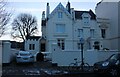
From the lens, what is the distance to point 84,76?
18.6 m

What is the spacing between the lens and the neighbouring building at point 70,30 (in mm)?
50219

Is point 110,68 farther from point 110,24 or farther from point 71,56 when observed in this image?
point 110,24

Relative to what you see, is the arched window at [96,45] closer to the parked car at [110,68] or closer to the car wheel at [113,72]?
the parked car at [110,68]

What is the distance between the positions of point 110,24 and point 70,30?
883cm

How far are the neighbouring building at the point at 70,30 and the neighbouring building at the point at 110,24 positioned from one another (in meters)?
2.16

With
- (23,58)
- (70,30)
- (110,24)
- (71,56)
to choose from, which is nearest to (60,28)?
(70,30)

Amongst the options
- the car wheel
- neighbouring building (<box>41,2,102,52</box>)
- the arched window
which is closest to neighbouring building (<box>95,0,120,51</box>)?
the arched window

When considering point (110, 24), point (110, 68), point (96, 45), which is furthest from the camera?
point (110, 24)

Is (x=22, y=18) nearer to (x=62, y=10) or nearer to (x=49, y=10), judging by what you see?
(x=49, y=10)

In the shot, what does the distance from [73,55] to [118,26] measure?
88.2 ft

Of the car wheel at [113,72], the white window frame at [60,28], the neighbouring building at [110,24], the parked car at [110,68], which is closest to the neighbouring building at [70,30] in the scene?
the white window frame at [60,28]

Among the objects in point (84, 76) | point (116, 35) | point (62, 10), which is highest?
point (62, 10)

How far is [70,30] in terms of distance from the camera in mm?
50656

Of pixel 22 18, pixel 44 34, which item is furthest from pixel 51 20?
pixel 22 18
